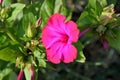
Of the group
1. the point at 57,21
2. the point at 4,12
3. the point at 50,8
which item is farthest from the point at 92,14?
the point at 4,12

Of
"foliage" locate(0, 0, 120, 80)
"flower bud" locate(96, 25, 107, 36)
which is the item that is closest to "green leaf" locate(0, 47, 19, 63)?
"foliage" locate(0, 0, 120, 80)

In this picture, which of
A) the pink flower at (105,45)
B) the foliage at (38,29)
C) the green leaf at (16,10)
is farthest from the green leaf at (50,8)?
the pink flower at (105,45)

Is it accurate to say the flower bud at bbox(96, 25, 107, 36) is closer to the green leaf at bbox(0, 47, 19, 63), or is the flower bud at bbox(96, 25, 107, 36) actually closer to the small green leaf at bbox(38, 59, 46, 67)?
the small green leaf at bbox(38, 59, 46, 67)

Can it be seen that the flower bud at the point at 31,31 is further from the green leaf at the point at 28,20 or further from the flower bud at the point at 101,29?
the flower bud at the point at 101,29

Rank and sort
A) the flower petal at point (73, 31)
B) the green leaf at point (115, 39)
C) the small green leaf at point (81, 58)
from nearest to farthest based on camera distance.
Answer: the flower petal at point (73, 31), the small green leaf at point (81, 58), the green leaf at point (115, 39)

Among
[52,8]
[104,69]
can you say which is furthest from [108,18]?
[104,69]

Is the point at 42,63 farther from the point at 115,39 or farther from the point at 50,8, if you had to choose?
the point at 115,39
